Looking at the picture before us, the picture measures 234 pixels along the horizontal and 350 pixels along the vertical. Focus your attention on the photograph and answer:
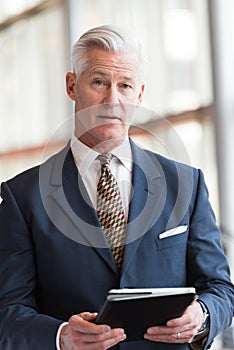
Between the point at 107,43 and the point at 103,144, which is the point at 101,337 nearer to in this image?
the point at 103,144

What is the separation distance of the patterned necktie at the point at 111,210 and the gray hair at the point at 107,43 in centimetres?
24

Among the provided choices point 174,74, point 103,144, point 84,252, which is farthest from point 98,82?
point 174,74

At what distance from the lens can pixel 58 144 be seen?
5578 mm

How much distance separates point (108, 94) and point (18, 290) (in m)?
0.50

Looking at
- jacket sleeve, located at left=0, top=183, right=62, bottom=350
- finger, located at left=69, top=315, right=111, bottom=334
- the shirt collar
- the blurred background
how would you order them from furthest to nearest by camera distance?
the blurred background < the shirt collar < jacket sleeve, located at left=0, top=183, right=62, bottom=350 < finger, located at left=69, top=315, right=111, bottom=334

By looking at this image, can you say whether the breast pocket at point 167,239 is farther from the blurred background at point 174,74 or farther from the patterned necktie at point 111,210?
the blurred background at point 174,74

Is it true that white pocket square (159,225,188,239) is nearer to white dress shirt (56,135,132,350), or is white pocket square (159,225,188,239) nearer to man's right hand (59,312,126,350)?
white dress shirt (56,135,132,350)

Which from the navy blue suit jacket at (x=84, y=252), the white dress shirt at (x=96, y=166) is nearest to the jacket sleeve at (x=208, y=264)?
the navy blue suit jacket at (x=84, y=252)

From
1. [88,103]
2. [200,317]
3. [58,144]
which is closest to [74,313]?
[200,317]

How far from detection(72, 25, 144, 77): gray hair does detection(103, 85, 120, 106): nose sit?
3.6 inches

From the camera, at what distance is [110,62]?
6.40 ft

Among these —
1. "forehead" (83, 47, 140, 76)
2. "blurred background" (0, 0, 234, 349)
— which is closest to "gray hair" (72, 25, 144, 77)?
"forehead" (83, 47, 140, 76)

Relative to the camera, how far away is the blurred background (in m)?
4.43

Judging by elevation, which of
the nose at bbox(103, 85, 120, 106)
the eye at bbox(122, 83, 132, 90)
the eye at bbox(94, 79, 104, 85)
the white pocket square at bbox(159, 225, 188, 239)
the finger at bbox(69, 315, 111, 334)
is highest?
the eye at bbox(94, 79, 104, 85)
